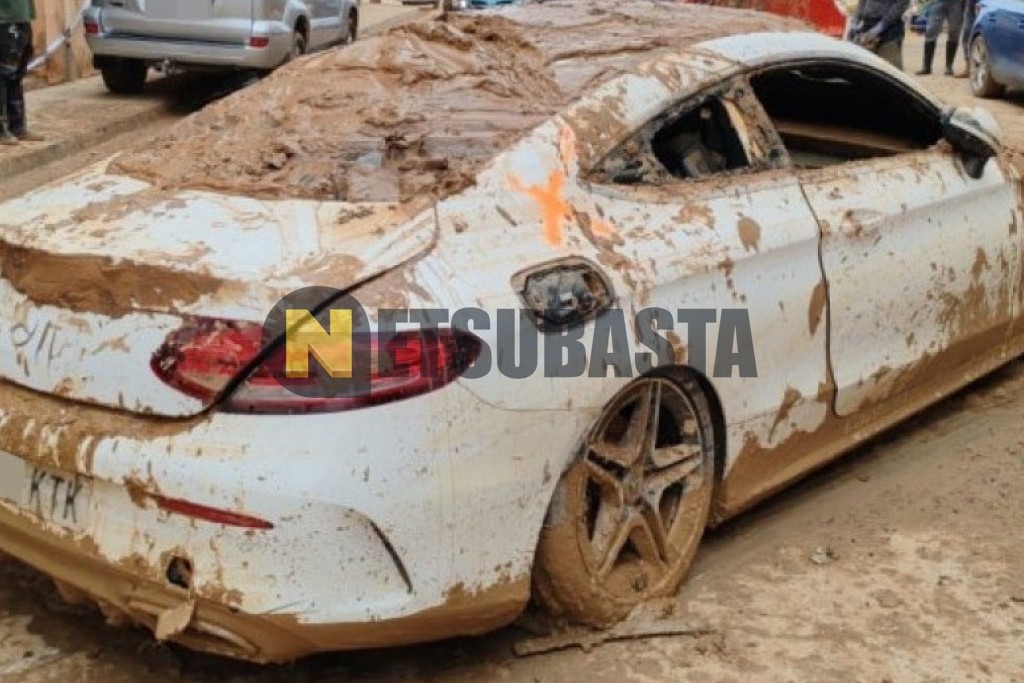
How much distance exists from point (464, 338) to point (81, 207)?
1.07 metres

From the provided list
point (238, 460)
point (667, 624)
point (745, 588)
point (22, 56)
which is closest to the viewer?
point (238, 460)

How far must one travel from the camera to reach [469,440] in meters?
2.96

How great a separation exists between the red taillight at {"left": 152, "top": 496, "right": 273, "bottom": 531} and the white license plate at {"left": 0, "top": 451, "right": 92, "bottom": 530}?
9.7 inches

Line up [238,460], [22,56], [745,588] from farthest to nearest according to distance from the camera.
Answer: [22,56]
[745,588]
[238,460]

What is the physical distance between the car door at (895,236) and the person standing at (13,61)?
6.62m

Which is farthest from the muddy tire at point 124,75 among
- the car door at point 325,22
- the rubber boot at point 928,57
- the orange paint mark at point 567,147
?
the orange paint mark at point 567,147

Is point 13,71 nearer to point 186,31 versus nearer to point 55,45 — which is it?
point 186,31

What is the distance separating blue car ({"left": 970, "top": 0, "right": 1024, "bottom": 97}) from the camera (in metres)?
13.6

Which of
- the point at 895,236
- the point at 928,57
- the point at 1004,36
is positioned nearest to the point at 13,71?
the point at 895,236

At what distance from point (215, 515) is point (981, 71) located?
13674 mm

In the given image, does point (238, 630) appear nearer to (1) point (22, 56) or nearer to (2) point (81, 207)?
(2) point (81, 207)

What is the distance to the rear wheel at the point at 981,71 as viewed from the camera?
1455cm

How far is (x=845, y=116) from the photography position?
5332 mm

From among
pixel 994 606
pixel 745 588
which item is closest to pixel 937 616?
pixel 994 606
